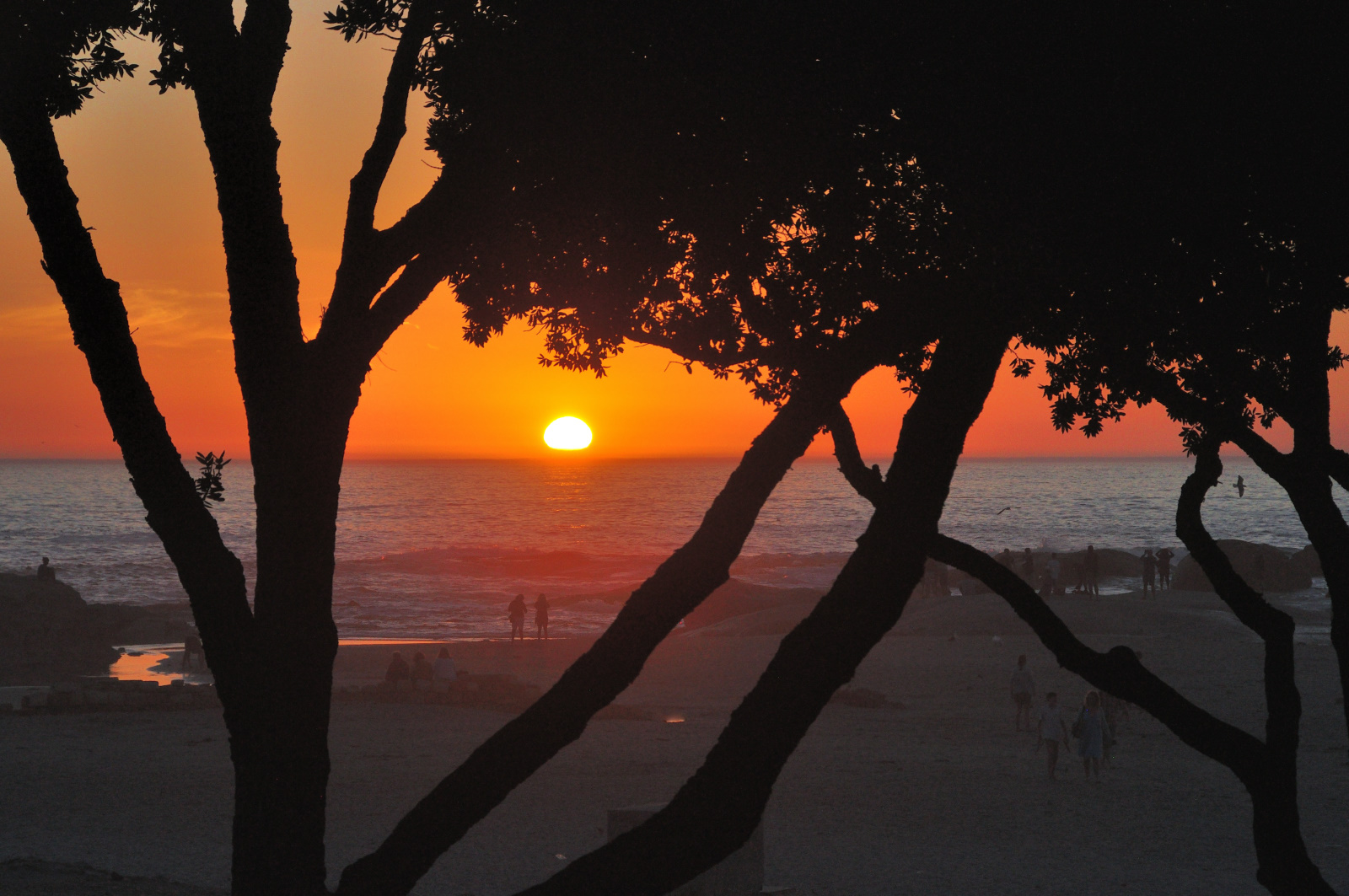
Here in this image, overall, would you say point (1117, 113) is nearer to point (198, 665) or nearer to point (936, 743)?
point (936, 743)

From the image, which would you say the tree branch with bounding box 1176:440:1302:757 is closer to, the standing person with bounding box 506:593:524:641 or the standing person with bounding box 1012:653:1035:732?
the standing person with bounding box 1012:653:1035:732

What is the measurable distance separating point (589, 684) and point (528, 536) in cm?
9830

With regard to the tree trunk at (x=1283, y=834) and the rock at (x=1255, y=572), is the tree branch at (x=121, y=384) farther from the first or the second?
the rock at (x=1255, y=572)

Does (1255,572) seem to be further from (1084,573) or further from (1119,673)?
(1119,673)

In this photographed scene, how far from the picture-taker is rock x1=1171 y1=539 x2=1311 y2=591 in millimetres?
47375

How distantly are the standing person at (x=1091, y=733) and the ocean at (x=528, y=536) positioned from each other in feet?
89.9

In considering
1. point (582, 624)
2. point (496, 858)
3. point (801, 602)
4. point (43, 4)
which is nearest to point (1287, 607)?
point (801, 602)

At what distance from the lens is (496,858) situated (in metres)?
12.2

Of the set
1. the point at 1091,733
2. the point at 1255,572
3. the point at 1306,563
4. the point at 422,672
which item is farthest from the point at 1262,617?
the point at 1306,563

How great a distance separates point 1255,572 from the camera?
47125mm

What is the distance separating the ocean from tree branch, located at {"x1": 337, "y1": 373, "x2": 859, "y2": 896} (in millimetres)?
37594

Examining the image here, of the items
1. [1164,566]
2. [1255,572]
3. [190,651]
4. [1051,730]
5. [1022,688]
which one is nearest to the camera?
[1051,730]

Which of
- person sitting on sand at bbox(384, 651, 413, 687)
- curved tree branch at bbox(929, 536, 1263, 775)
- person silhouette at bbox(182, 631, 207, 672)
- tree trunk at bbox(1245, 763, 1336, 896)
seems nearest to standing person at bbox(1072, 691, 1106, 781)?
tree trunk at bbox(1245, 763, 1336, 896)

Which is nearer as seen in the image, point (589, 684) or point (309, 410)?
point (589, 684)
